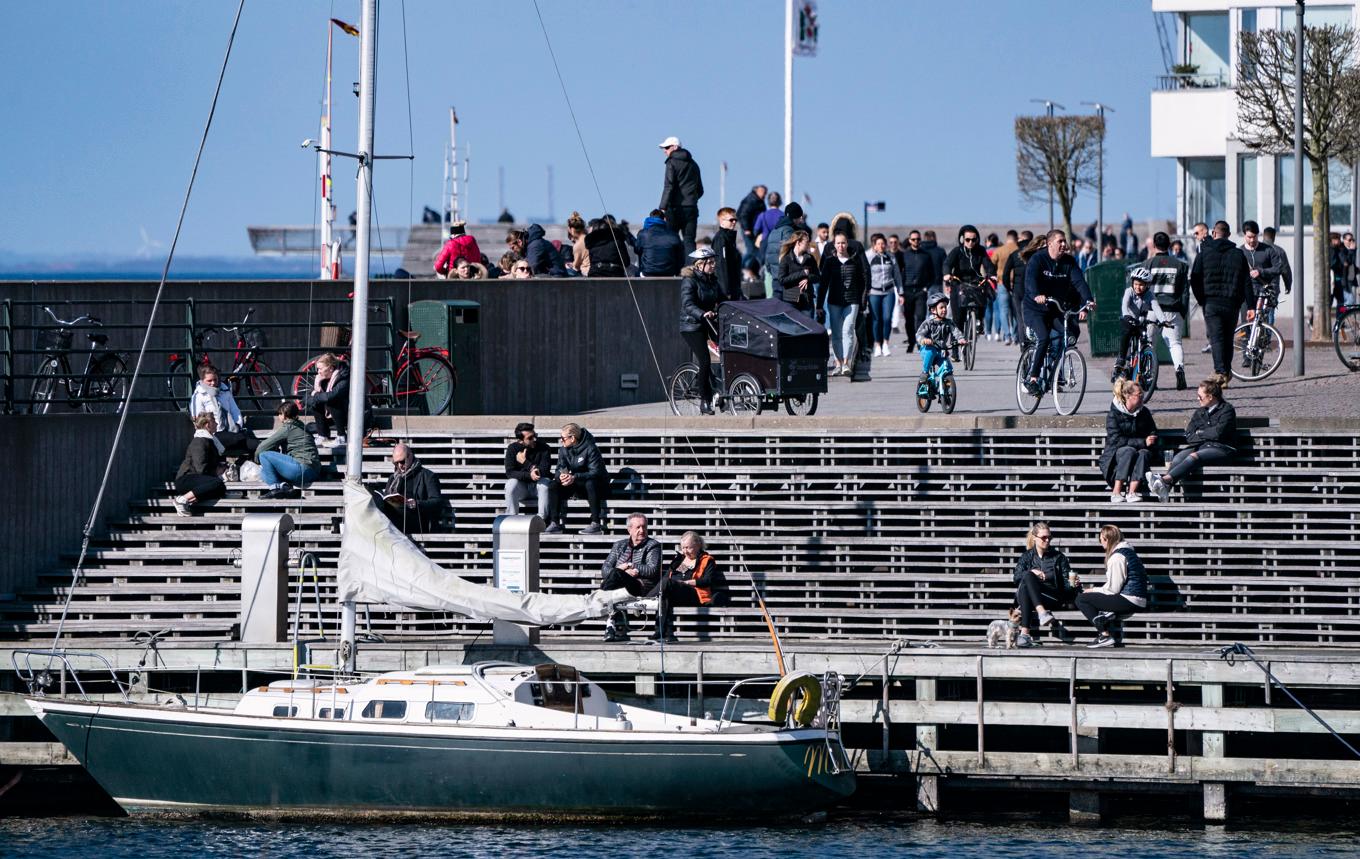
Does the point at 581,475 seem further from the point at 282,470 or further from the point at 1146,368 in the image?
the point at 1146,368

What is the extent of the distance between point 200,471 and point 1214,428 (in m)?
Result: 10.6

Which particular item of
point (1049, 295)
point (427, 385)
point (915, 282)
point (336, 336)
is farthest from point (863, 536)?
point (915, 282)

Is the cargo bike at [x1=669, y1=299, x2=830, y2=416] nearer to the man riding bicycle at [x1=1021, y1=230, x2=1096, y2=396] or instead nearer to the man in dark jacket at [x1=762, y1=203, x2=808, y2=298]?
the man riding bicycle at [x1=1021, y1=230, x2=1096, y2=396]

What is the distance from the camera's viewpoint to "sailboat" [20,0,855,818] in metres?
19.5

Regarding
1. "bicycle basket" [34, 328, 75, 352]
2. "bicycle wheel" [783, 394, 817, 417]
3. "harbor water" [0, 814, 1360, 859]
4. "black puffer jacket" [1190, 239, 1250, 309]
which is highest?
"black puffer jacket" [1190, 239, 1250, 309]

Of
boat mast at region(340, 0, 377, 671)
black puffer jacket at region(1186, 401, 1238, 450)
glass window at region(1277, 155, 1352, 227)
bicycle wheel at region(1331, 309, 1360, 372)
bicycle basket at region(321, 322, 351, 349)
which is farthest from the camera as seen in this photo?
glass window at region(1277, 155, 1352, 227)

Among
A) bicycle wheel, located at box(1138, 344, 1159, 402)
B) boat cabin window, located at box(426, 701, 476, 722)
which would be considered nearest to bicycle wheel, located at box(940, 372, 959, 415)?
bicycle wheel, located at box(1138, 344, 1159, 402)

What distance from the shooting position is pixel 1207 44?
46656mm

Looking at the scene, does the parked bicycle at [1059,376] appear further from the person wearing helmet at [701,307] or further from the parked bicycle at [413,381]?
the parked bicycle at [413,381]

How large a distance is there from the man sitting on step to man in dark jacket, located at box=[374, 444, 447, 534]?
2.58 meters

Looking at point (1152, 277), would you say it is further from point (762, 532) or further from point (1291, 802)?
point (1291, 802)

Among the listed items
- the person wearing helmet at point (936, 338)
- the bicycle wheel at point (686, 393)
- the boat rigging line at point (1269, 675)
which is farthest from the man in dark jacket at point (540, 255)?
the boat rigging line at point (1269, 675)

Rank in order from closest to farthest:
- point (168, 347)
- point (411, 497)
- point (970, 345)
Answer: point (411, 497) < point (168, 347) < point (970, 345)

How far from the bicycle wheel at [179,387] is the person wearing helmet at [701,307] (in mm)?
5843
